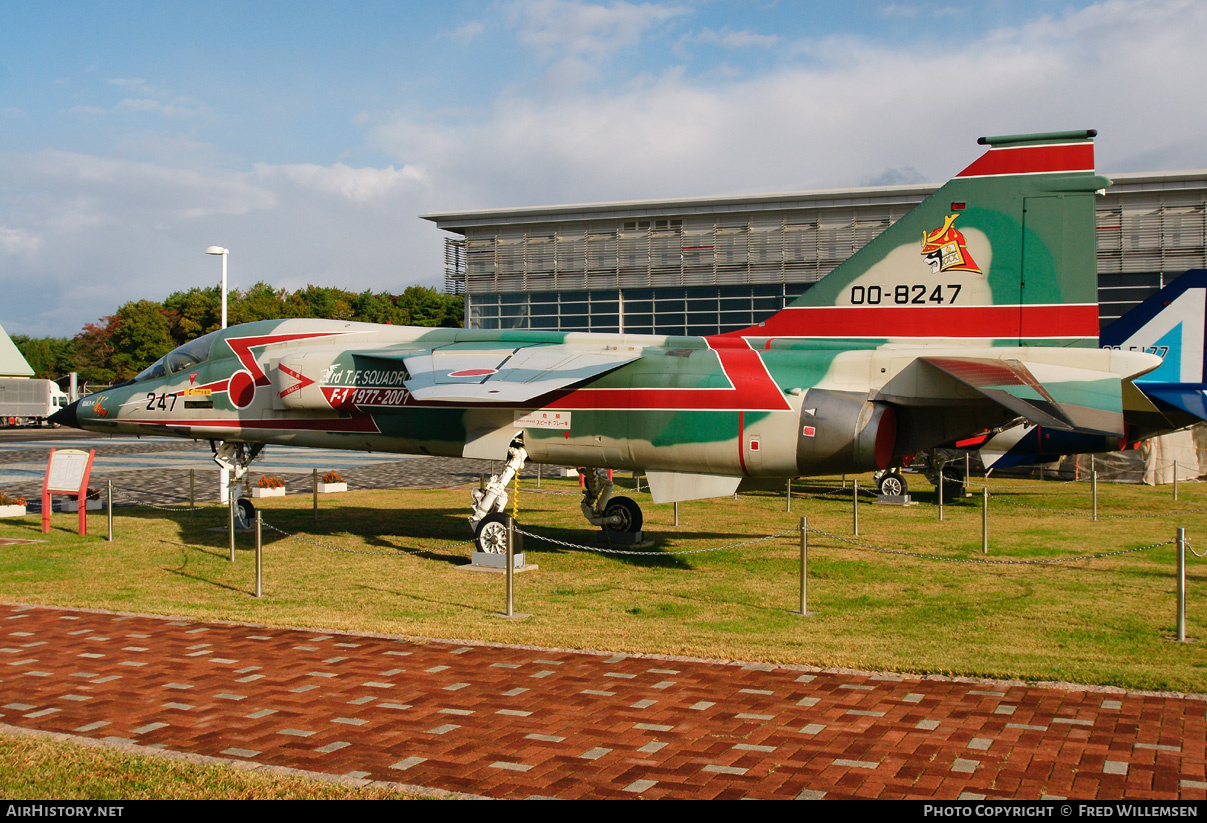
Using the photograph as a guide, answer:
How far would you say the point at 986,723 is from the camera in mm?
6316

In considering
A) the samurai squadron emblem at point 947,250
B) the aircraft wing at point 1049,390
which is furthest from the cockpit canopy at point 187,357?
the aircraft wing at point 1049,390

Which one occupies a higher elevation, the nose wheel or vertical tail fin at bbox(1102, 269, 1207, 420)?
vertical tail fin at bbox(1102, 269, 1207, 420)

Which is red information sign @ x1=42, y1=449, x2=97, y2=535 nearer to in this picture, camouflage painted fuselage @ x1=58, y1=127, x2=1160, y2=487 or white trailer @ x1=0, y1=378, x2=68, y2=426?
camouflage painted fuselage @ x1=58, y1=127, x2=1160, y2=487

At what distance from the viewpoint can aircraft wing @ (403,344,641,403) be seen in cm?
1235

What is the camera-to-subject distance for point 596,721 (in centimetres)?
636

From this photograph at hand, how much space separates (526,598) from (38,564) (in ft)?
24.7

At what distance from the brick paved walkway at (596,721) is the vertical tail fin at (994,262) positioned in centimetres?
633

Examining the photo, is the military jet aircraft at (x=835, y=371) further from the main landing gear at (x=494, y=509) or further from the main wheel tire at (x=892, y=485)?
the main wheel tire at (x=892, y=485)

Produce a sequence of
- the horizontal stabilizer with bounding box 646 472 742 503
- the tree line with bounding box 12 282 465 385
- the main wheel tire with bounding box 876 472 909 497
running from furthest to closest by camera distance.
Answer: the tree line with bounding box 12 282 465 385 → the main wheel tire with bounding box 876 472 909 497 → the horizontal stabilizer with bounding box 646 472 742 503

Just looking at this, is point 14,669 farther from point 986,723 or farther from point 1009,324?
point 1009,324

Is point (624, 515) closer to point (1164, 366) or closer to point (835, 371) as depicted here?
point (835, 371)

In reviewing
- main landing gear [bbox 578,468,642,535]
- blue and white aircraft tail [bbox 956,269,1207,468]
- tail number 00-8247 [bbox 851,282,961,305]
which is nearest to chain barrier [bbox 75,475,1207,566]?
main landing gear [bbox 578,468,642,535]

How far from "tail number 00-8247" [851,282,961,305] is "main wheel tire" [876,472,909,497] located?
11.1 metres

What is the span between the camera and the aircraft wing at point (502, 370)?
12352 mm
